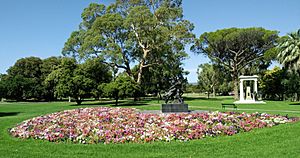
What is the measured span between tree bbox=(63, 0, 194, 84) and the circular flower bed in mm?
28331

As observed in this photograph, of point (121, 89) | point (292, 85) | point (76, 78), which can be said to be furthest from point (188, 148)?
point (292, 85)

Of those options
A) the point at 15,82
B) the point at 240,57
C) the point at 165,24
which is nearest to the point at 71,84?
the point at 165,24

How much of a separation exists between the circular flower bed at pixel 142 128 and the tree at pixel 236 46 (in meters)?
37.1

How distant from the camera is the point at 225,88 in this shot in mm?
84188

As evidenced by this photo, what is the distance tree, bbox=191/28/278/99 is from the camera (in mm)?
48625

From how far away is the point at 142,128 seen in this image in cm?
1190

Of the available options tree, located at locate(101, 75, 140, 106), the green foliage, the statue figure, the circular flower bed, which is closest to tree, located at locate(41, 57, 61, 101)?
tree, located at locate(101, 75, 140, 106)

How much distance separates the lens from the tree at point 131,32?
137 feet

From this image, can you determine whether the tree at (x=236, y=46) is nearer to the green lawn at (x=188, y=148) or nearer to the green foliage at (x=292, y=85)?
the green foliage at (x=292, y=85)

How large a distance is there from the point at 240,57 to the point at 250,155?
47.1 meters

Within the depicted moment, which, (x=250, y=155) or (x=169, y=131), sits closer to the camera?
(x=250, y=155)

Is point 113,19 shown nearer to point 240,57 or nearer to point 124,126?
point 240,57

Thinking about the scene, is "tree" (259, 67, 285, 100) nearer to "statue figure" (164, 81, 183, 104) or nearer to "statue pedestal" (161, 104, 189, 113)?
"statue figure" (164, 81, 183, 104)

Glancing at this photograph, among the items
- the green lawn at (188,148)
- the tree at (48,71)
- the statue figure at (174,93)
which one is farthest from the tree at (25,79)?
the green lawn at (188,148)
